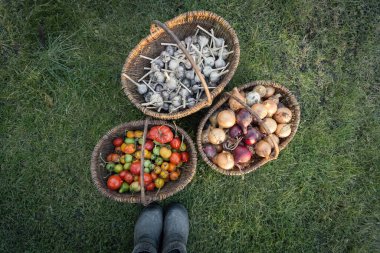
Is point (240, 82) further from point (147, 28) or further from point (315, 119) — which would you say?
point (147, 28)

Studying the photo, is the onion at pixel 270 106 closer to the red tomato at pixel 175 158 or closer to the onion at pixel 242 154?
the onion at pixel 242 154

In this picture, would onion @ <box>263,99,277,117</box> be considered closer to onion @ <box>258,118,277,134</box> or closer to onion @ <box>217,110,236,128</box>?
onion @ <box>258,118,277,134</box>

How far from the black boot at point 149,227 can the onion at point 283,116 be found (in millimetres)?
1568

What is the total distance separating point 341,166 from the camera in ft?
13.2

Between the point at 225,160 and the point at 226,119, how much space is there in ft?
1.25

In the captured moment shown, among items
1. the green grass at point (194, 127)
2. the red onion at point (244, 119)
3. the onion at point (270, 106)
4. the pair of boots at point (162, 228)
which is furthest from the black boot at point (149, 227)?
the onion at point (270, 106)

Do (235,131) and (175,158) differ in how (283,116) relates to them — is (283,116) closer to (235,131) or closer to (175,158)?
(235,131)

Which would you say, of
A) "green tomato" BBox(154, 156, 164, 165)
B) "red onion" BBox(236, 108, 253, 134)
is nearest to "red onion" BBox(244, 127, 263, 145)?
"red onion" BBox(236, 108, 253, 134)

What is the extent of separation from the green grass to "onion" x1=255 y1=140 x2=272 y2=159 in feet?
2.26

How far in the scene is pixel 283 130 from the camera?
3.38 m

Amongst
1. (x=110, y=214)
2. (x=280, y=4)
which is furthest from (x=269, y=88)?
(x=110, y=214)

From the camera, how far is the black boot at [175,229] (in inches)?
130

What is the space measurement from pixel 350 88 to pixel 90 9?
3.07 m

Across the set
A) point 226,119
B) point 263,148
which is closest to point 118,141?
point 226,119
